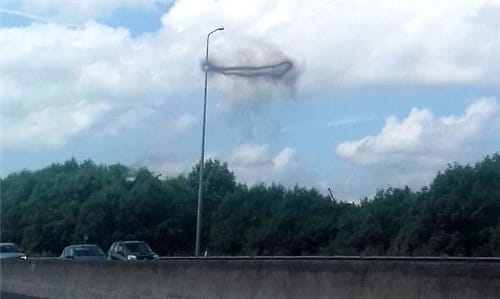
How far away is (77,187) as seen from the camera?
93.5 metres

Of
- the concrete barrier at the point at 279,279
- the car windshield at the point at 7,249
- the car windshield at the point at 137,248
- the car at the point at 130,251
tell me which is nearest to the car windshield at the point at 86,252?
the car at the point at 130,251

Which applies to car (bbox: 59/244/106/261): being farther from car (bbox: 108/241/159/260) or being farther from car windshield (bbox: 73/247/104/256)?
car (bbox: 108/241/159/260)

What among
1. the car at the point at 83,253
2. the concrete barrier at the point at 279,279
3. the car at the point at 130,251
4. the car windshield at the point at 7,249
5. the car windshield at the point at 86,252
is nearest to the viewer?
the concrete barrier at the point at 279,279

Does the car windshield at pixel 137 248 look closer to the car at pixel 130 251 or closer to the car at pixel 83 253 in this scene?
the car at pixel 130 251

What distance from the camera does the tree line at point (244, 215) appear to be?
204 feet

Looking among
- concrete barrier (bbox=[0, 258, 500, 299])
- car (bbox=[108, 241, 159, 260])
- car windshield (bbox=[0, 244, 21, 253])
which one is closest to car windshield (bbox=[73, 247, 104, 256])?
car (bbox=[108, 241, 159, 260])

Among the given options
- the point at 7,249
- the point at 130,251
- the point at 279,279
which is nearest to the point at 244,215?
the point at 7,249

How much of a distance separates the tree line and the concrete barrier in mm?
33521

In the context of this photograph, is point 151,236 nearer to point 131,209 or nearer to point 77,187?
point 131,209

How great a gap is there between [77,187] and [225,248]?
2261 cm

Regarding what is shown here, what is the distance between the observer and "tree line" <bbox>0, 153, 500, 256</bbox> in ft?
204

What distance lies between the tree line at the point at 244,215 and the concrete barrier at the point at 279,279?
33.5 meters

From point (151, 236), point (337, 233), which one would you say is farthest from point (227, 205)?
point (337, 233)

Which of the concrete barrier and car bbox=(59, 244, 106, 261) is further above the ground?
car bbox=(59, 244, 106, 261)
